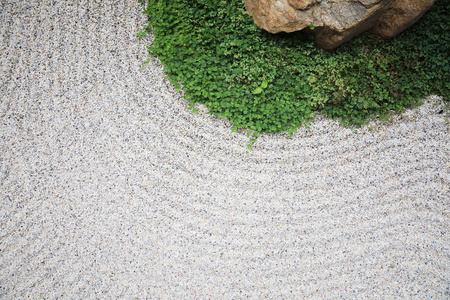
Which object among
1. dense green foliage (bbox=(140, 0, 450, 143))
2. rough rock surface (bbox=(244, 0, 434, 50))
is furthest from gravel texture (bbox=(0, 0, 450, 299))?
rough rock surface (bbox=(244, 0, 434, 50))

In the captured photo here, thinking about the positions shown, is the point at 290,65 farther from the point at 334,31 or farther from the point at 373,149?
the point at 373,149

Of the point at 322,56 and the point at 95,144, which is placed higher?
the point at 322,56

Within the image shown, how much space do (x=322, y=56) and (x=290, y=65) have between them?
489 mm

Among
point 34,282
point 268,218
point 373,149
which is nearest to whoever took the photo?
point 34,282

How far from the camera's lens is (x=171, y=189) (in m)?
4.14

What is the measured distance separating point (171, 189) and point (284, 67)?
2.32 m

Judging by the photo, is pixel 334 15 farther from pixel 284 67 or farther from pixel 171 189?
pixel 171 189

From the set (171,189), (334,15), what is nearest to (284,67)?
(334,15)

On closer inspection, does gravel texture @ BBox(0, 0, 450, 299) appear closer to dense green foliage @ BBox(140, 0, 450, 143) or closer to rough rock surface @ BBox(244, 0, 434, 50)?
dense green foliage @ BBox(140, 0, 450, 143)

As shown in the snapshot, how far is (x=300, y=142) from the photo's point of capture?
14.3ft

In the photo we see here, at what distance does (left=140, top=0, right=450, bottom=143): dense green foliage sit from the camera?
13.9 feet

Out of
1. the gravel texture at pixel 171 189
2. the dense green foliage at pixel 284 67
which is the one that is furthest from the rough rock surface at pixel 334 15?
the gravel texture at pixel 171 189

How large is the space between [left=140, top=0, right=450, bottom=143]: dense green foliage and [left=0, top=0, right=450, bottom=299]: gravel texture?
281mm

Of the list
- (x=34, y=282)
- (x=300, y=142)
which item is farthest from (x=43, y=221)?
(x=300, y=142)
